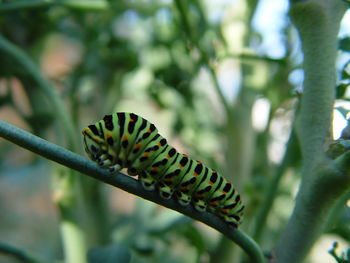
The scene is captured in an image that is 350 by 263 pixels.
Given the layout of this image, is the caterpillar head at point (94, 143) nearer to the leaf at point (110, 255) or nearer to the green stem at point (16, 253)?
the leaf at point (110, 255)

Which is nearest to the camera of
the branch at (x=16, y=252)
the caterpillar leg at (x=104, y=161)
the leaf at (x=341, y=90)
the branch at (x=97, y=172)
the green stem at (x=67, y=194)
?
the branch at (x=97, y=172)

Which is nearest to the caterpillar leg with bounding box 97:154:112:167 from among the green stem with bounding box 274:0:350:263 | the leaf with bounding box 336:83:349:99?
the green stem with bounding box 274:0:350:263

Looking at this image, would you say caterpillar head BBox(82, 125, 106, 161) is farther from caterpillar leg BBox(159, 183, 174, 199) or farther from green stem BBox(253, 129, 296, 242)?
green stem BBox(253, 129, 296, 242)

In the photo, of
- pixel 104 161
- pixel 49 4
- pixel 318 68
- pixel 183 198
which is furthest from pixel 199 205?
pixel 49 4

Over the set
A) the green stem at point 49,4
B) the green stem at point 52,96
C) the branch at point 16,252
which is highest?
the green stem at point 49,4

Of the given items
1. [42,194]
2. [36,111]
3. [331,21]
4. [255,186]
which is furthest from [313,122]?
[42,194]

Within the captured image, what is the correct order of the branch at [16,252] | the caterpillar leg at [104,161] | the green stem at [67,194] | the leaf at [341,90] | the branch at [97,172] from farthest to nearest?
1. the green stem at [67,194]
2. the branch at [16,252]
3. the leaf at [341,90]
4. the caterpillar leg at [104,161]
5. the branch at [97,172]

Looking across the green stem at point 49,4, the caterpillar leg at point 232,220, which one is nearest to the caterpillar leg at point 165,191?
the caterpillar leg at point 232,220
